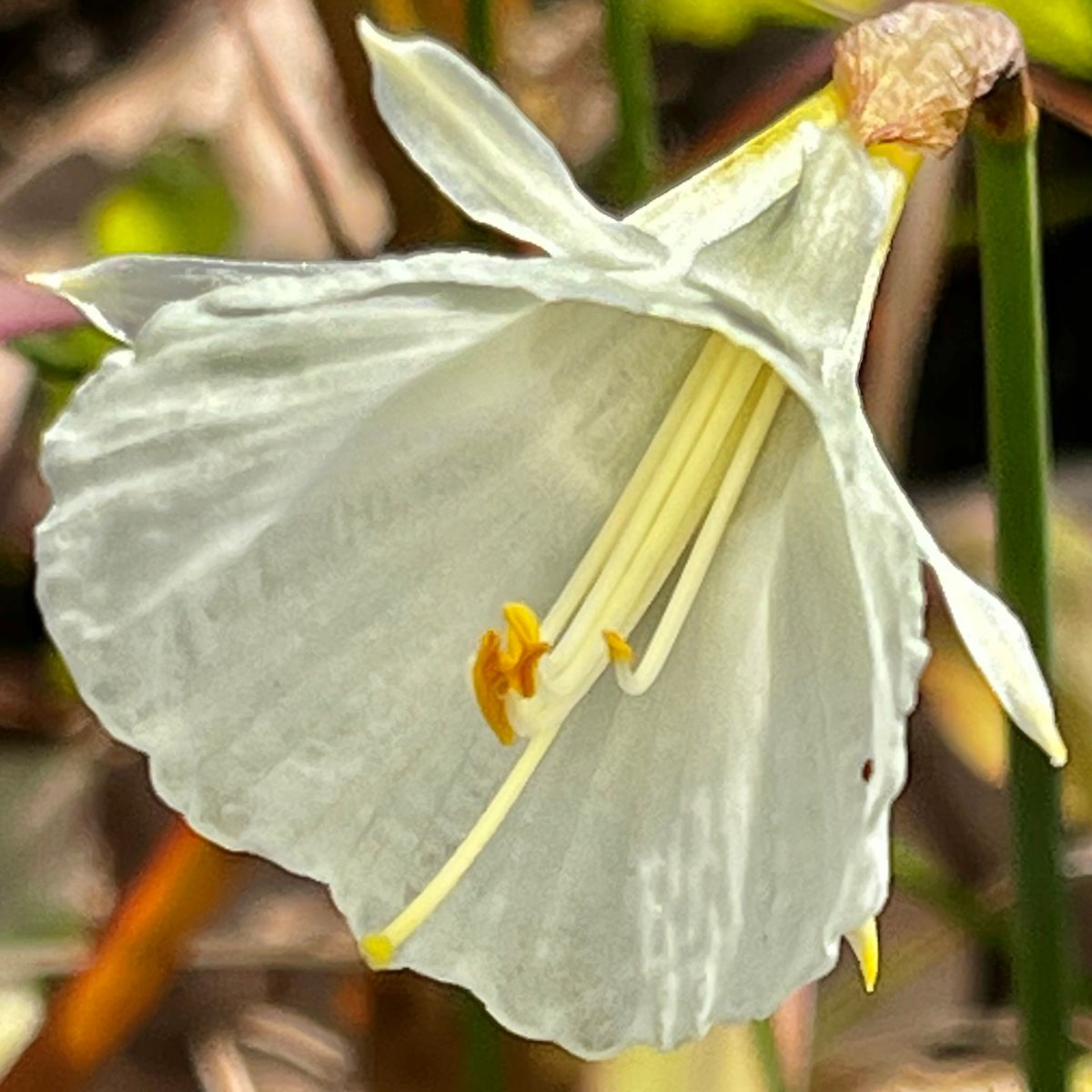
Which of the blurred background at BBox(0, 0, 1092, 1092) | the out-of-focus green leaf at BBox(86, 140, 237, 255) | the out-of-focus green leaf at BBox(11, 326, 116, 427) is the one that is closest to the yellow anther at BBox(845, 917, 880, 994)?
the blurred background at BBox(0, 0, 1092, 1092)

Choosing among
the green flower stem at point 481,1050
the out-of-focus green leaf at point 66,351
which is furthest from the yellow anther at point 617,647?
the out-of-focus green leaf at point 66,351

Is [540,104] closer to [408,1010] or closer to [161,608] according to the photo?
[408,1010]

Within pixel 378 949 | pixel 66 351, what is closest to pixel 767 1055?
pixel 378 949

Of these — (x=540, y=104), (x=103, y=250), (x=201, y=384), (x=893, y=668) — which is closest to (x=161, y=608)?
(x=201, y=384)

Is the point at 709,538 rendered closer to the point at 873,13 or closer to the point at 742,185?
the point at 742,185

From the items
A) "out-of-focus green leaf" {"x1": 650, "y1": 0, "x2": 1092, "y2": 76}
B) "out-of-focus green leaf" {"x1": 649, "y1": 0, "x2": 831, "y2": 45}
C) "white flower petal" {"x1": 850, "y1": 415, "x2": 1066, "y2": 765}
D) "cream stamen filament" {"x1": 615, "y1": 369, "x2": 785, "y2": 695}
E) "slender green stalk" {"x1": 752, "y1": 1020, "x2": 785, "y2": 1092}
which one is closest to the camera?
"white flower petal" {"x1": 850, "y1": 415, "x2": 1066, "y2": 765}

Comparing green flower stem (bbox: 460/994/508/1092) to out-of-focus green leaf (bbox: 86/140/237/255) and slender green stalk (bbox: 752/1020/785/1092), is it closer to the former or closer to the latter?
slender green stalk (bbox: 752/1020/785/1092)
